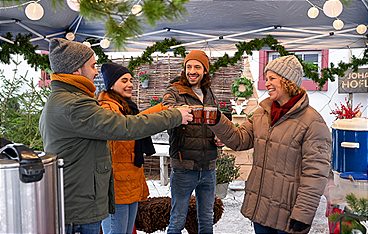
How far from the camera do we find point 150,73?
261 inches

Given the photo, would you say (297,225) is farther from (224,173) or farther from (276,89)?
(224,173)

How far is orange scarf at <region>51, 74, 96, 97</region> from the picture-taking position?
1597 mm

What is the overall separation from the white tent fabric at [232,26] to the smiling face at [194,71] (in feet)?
3.96

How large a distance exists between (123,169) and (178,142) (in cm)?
37

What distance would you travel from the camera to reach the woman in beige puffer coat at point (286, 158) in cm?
174

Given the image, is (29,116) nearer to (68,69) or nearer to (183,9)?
(68,69)

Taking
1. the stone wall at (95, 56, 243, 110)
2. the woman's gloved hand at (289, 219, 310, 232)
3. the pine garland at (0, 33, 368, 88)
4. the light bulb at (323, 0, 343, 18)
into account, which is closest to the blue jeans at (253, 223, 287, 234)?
the woman's gloved hand at (289, 219, 310, 232)

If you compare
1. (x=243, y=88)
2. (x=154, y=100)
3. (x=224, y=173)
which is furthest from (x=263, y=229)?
(x=154, y=100)

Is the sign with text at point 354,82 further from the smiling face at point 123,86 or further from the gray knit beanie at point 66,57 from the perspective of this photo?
the gray knit beanie at point 66,57

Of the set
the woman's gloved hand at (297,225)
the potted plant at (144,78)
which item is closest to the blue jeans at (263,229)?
the woman's gloved hand at (297,225)

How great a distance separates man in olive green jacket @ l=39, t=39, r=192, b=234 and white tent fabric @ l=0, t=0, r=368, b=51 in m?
1.86

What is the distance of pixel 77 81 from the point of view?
5.26ft

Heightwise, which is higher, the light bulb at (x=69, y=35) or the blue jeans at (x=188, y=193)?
the light bulb at (x=69, y=35)

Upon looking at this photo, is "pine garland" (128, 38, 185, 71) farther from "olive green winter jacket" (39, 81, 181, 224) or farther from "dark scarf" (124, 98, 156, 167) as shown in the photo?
"olive green winter jacket" (39, 81, 181, 224)
